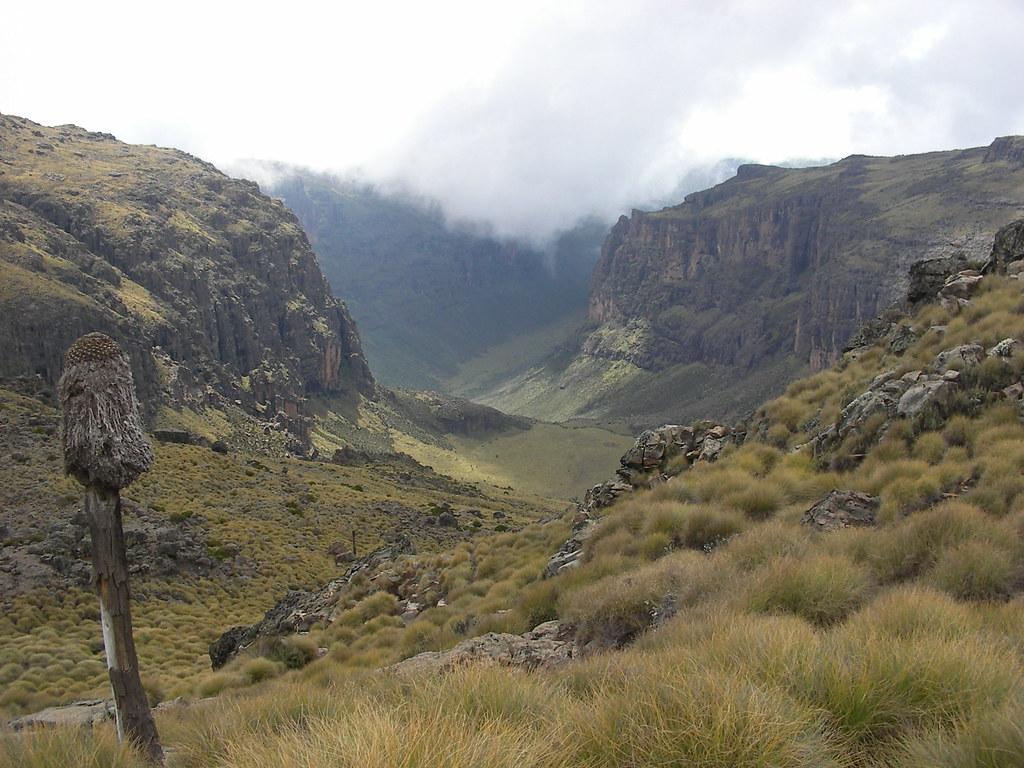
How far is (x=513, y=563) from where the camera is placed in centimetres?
1623

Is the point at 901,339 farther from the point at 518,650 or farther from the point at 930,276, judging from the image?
the point at 518,650

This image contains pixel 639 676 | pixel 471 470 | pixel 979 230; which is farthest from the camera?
pixel 979 230

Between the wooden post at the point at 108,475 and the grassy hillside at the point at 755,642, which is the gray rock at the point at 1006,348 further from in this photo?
the wooden post at the point at 108,475

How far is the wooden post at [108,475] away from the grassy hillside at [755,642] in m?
0.49

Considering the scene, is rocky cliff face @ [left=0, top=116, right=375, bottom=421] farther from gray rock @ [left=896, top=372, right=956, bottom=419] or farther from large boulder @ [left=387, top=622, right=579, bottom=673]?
gray rock @ [left=896, top=372, right=956, bottom=419]

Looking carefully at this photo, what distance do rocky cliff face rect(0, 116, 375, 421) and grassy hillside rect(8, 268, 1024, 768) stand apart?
74586 mm

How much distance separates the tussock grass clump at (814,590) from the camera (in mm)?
5688

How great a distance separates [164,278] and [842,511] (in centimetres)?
12306

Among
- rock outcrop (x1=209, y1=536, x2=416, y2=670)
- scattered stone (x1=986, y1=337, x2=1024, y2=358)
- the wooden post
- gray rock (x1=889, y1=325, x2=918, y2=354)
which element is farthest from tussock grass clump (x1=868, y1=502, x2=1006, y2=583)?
rock outcrop (x1=209, y1=536, x2=416, y2=670)

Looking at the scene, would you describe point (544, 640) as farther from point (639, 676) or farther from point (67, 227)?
point (67, 227)

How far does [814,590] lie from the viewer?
585 cm

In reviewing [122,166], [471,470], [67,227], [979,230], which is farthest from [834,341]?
[122,166]

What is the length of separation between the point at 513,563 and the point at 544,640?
809cm

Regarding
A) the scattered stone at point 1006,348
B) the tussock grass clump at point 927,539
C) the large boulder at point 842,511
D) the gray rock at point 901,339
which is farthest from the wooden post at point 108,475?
the gray rock at point 901,339
